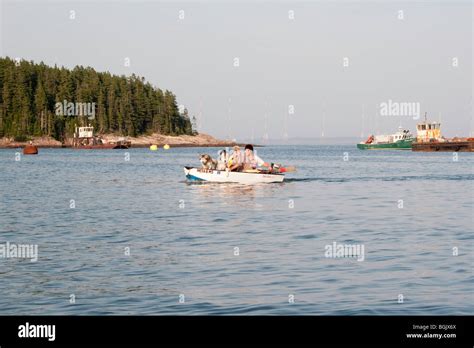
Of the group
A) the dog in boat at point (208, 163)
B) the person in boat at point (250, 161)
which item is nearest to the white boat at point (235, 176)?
the dog in boat at point (208, 163)

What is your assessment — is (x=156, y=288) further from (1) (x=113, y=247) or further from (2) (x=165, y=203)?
(2) (x=165, y=203)

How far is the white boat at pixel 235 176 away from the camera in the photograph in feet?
176

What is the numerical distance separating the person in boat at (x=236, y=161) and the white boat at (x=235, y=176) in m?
0.43

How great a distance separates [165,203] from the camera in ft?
146

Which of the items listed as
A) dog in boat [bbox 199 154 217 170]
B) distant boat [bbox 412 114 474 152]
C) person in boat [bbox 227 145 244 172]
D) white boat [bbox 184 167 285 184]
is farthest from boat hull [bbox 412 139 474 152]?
person in boat [bbox 227 145 244 172]

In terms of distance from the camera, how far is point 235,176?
53531 millimetres

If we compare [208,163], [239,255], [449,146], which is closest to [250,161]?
[208,163]

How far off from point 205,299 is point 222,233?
12.9 metres

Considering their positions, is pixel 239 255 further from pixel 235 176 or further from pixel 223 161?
pixel 223 161

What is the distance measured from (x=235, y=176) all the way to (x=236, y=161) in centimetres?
106

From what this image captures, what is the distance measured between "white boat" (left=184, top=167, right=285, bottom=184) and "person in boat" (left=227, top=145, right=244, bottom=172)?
16.9 inches

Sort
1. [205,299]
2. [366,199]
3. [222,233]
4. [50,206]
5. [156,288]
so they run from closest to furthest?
[205,299], [156,288], [222,233], [50,206], [366,199]

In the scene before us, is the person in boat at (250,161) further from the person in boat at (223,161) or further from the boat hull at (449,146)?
the boat hull at (449,146)
